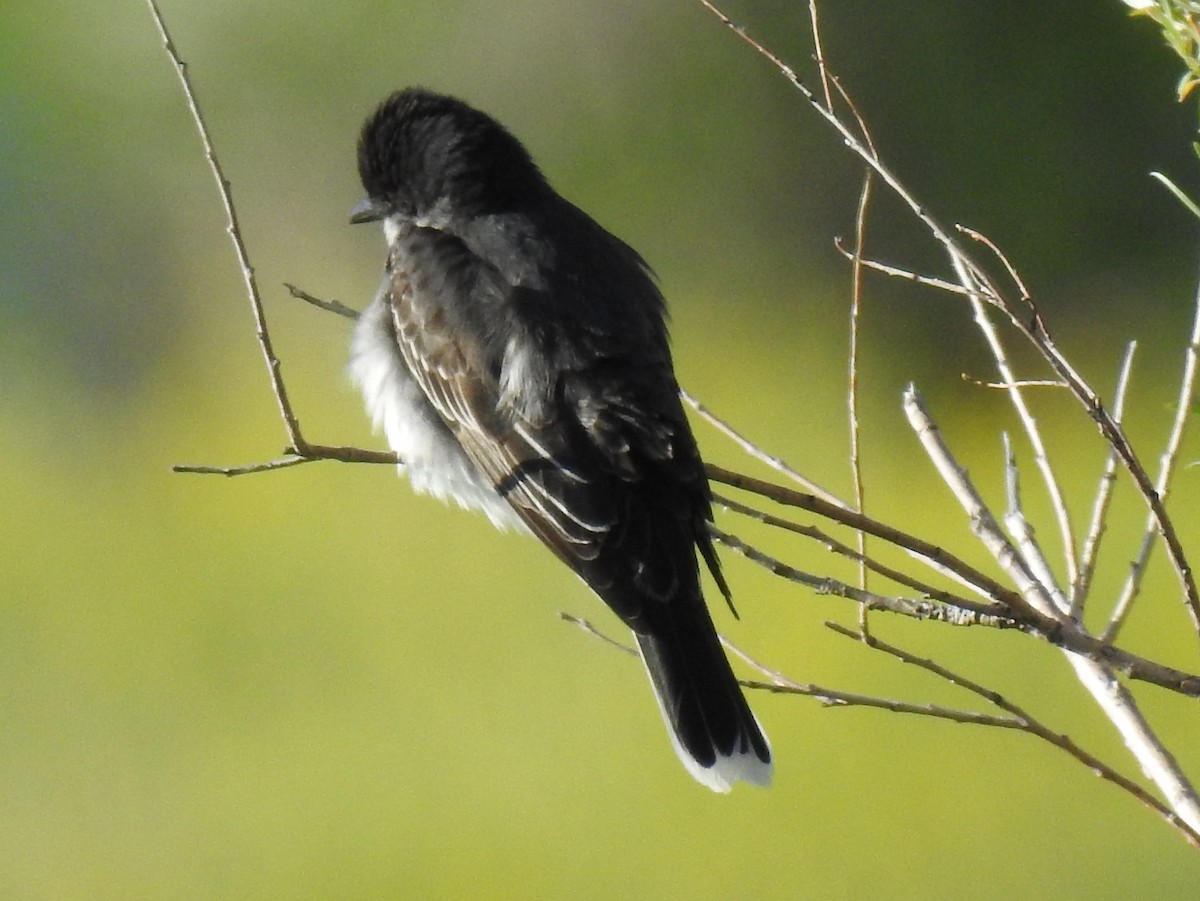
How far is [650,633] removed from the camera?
110 inches

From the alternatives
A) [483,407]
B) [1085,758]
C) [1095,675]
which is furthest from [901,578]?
[483,407]

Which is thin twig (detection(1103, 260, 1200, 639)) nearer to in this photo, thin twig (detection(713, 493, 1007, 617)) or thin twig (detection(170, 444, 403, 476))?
thin twig (detection(713, 493, 1007, 617))

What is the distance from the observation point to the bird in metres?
2.81

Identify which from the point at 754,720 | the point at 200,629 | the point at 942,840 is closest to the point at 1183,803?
the point at 754,720

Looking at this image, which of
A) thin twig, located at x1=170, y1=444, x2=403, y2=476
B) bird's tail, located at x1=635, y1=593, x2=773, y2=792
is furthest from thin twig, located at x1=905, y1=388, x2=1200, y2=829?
thin twig, located at x1=170, y1=444, x2=403, y2=476

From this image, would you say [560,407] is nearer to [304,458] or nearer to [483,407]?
[483,407]

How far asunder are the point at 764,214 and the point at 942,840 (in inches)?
142

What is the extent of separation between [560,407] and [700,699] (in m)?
0.58

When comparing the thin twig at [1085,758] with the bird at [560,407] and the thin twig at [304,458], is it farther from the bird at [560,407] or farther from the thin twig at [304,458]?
the thin twig at [304,458]

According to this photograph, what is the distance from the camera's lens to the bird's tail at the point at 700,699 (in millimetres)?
2777

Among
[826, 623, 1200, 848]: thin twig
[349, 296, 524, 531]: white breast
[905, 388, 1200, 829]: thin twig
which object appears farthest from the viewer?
[349, 296, 524, 531]: white breast

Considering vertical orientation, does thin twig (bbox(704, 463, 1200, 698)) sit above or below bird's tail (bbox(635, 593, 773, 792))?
above

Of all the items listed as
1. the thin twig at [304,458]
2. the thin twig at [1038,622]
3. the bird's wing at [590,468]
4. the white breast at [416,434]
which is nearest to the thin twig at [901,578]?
the thin twig at [1038,622]

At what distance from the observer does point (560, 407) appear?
114 inches
